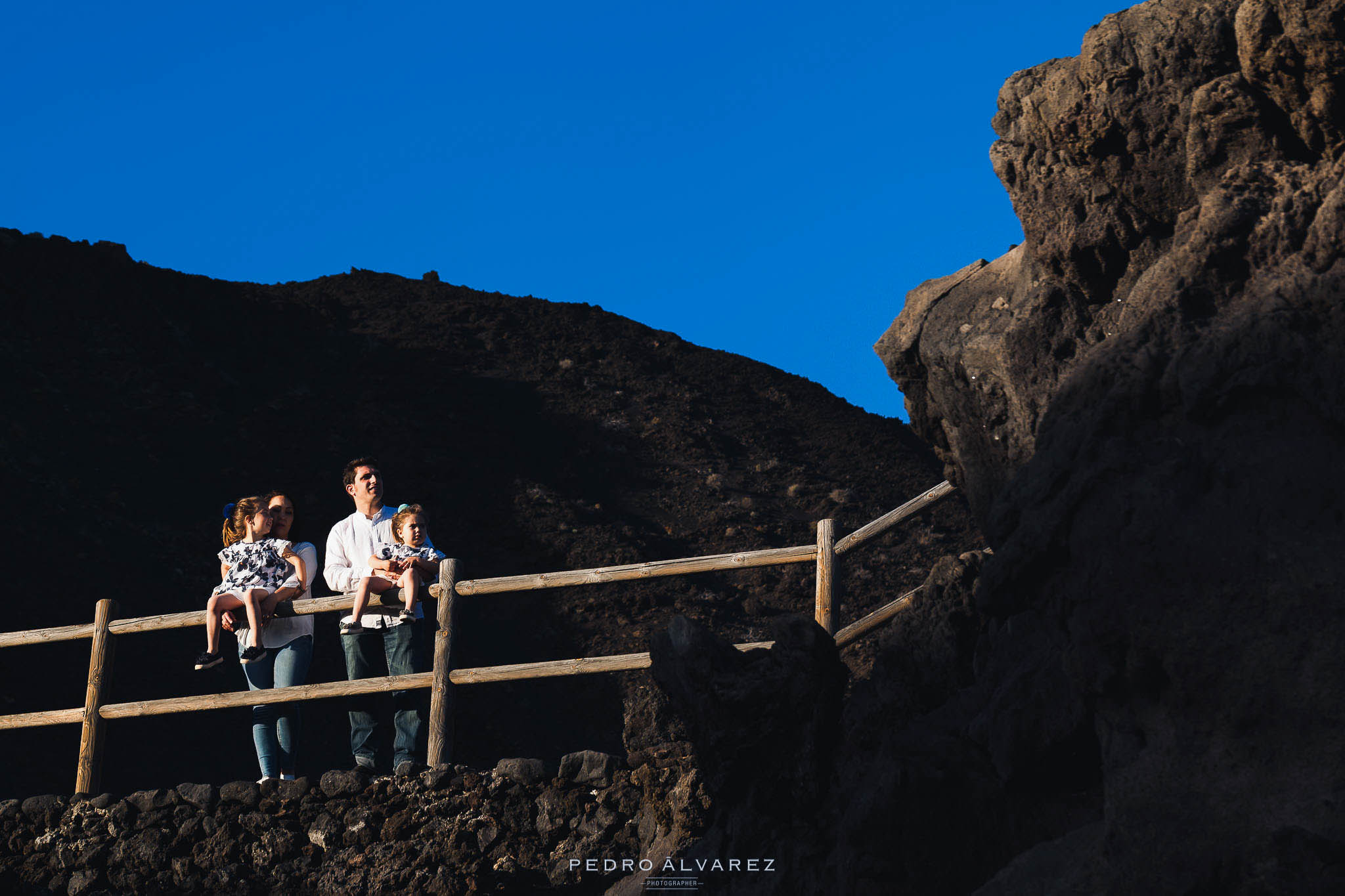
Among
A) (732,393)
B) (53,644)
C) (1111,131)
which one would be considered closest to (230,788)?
(1111,131)

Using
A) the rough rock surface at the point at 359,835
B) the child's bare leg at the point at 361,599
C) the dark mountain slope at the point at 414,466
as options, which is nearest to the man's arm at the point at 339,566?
the child's bare leg at the point at 361,599

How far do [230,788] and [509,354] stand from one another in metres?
17.4

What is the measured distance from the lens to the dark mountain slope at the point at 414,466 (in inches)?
518

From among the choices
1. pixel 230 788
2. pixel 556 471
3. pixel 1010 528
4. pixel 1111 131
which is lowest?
pixel 230 788

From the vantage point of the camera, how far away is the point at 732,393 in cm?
2289

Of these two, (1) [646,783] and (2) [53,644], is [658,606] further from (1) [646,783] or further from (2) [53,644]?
(1) [646,783]

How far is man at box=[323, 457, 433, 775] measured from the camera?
654cm

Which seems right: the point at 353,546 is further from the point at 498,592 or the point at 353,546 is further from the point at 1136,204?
the point at 1136,204

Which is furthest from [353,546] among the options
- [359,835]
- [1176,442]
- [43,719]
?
[1176,442]

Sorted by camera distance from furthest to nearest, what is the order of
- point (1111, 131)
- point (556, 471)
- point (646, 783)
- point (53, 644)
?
point (556, 471)
point (53, 644)
point (646, 783)
point (1111, 131)

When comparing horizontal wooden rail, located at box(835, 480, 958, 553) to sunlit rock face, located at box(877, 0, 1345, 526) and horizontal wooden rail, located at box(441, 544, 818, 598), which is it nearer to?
horizontal wooden rail, located at box(441, 544, 818, 598)

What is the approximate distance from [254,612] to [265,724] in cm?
67

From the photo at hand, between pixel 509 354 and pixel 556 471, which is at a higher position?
pixel 509 354

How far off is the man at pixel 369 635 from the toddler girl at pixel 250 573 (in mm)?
243
